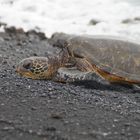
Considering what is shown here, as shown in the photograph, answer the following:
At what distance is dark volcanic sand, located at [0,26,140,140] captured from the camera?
3.58 metres

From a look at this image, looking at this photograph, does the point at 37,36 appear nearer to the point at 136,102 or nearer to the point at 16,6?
the point at 16,6

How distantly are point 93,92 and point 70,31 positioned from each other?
7.78 m

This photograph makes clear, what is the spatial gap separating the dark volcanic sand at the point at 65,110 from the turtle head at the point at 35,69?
11 cm

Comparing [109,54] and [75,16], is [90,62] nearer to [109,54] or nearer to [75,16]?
[109,54]

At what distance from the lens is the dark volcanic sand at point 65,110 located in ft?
11.7

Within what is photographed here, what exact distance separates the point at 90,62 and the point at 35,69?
2.18 feet

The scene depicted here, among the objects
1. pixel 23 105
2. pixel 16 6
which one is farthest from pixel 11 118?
pixel 16 6

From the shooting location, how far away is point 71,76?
18.0ft

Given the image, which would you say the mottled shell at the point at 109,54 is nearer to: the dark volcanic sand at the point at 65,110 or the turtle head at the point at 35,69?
the dark volcanic sand at the point at 65,110

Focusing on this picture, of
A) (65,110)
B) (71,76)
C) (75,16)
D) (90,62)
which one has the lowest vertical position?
(65,110)

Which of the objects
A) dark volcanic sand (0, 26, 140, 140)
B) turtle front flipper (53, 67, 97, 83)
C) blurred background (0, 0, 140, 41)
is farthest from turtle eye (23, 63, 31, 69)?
blurred background (0, 0, 140, 41)

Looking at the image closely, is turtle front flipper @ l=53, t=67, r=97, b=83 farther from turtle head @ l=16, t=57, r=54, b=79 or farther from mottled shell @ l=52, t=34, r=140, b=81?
mottled shell @ l=52, t=34, r=140, b=81

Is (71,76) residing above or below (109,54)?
below

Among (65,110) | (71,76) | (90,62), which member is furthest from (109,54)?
(65,110)
